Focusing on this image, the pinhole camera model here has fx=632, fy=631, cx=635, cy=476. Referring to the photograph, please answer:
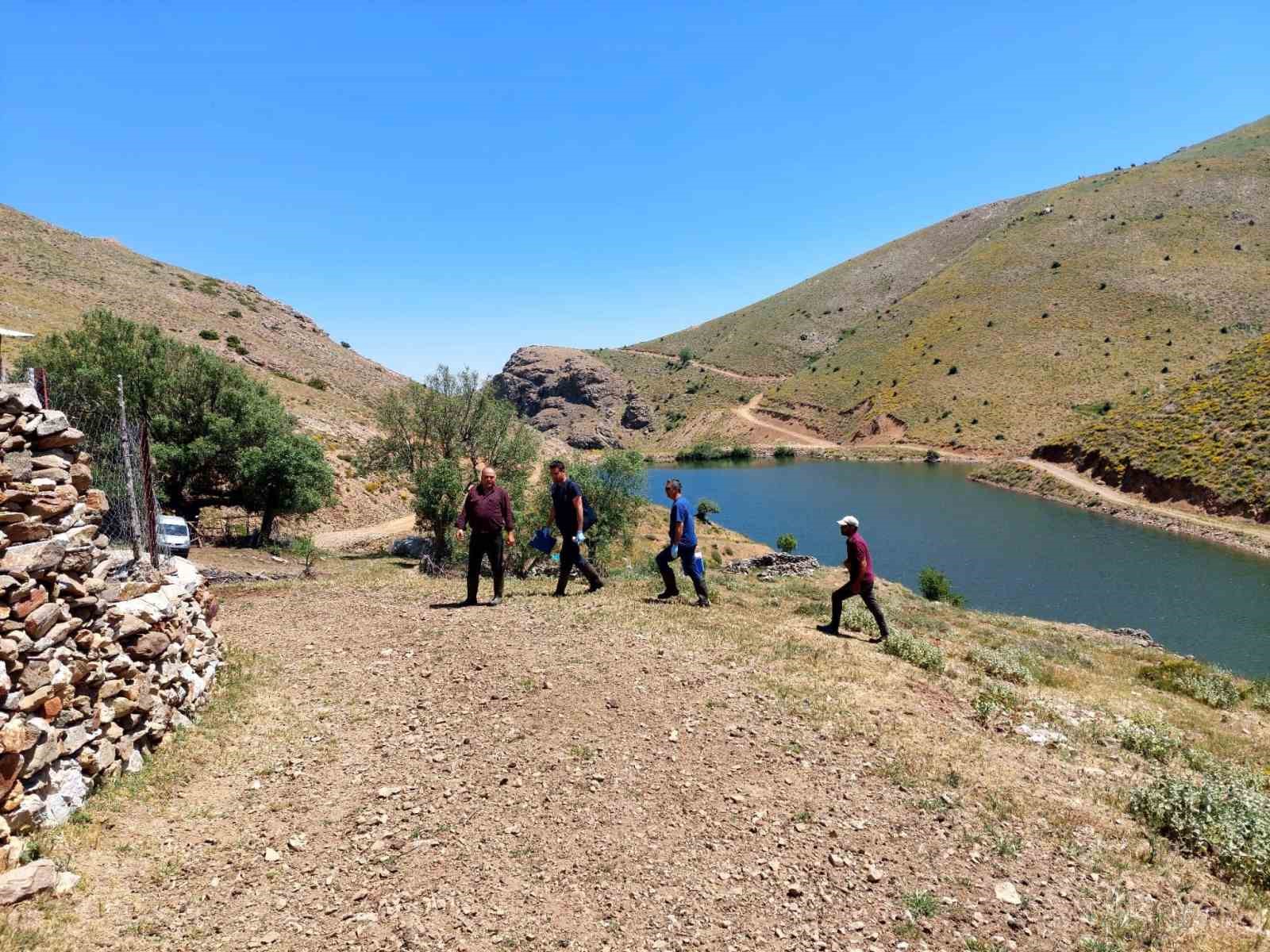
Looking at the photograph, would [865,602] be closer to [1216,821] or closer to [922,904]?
[1216,821]

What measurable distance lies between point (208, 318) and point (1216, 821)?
6834cm

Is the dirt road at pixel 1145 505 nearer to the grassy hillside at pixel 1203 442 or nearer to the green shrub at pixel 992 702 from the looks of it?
the grassy hillside at pixel 1203 442

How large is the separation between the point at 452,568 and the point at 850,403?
92706 millimetres

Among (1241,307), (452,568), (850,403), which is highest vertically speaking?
(1241,307)

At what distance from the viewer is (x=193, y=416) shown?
24641 millimetres

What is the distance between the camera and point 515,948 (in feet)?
15.2

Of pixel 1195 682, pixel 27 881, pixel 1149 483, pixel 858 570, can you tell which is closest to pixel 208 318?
pixel 858 570

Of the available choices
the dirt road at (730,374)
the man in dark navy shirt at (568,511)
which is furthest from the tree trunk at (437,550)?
the dirt road at (730,374)

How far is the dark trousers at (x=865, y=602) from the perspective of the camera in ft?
39.4

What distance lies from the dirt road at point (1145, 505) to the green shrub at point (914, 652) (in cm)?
4120

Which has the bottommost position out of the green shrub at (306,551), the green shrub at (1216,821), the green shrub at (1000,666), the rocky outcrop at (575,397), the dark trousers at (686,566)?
the green shrub at (1000,666)

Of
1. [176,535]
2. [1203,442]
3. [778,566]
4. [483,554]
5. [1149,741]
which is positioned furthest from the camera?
[1203,442]

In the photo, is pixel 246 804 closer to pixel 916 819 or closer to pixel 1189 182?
pixel 916 819

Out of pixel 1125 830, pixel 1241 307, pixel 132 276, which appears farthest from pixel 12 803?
pixel 1241 307
